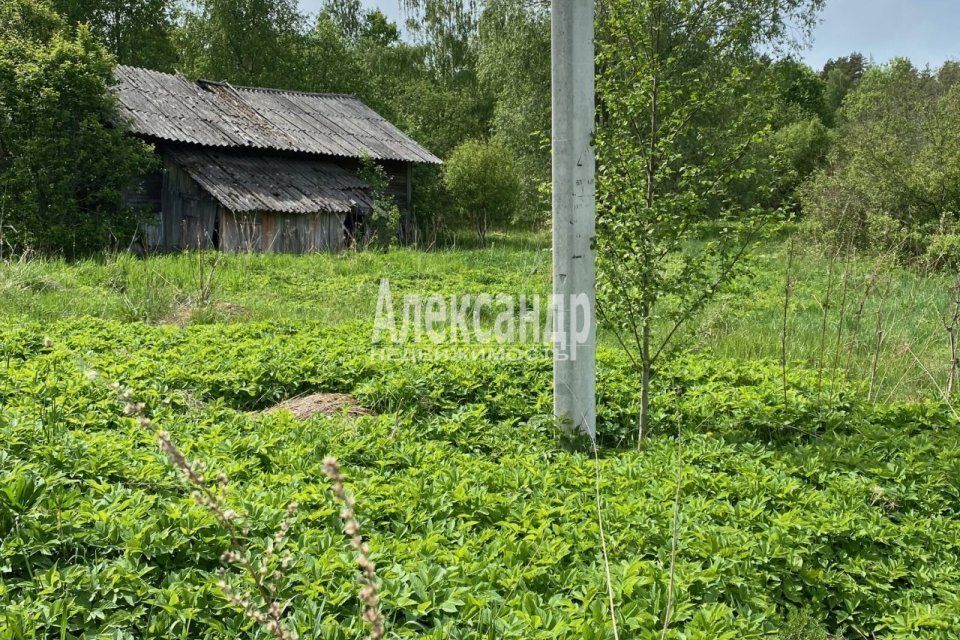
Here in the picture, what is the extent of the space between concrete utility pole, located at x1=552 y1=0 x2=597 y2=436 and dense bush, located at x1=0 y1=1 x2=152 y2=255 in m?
13.7

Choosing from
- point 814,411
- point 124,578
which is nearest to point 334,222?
point 814,411

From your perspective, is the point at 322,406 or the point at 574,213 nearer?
the point at 574,213

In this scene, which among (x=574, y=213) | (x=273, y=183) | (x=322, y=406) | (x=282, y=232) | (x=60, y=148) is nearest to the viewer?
→ (x=574, y=213)

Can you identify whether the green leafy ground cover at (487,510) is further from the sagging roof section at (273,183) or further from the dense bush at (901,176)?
the dense bush at (901,176)

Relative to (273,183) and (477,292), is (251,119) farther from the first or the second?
(477,292)

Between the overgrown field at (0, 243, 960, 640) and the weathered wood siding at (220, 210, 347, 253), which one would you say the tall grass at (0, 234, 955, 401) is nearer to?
the overgrown field at (0, 243, 960, 640)

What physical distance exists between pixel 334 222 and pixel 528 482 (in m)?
16.8

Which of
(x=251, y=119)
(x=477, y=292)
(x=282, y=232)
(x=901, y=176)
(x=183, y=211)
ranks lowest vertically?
(x=477, y=292)

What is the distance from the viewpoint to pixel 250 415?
4.97 meters

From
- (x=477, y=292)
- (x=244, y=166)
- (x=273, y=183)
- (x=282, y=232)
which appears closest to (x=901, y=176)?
(x=477, y=292)

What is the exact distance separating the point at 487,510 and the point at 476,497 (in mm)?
92

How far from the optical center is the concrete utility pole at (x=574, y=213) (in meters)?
4.33

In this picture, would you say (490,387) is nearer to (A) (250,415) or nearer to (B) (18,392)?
(A) (250,415)

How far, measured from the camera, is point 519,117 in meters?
25.1
